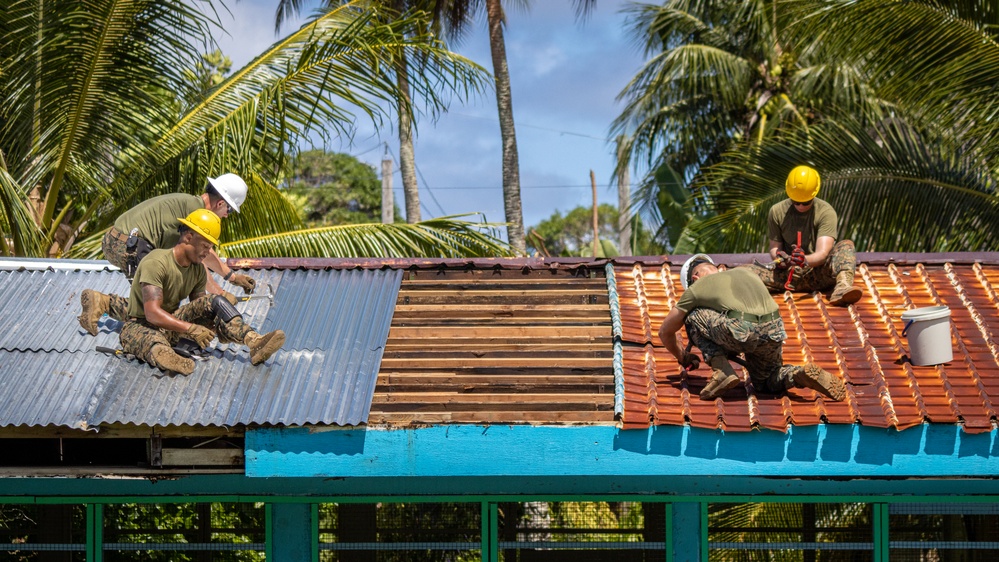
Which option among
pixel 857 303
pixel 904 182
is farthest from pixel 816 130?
pixel 857 303

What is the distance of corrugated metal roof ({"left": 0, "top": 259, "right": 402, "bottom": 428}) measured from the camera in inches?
265

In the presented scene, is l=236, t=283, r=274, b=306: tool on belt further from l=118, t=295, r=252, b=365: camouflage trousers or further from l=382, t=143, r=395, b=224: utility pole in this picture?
l=382, t=143, r=395, b=224: utility pole

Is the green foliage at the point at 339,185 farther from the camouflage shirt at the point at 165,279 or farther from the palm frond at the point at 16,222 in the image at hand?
the camouflage shirt at the point at 165,279

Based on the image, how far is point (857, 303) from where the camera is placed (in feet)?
26.9

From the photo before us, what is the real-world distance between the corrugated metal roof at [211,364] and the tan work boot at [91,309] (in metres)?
0.10

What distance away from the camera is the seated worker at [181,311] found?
7148 mm

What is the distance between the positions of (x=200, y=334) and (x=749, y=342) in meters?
3.77

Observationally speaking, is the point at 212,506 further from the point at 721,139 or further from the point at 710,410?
the point at 721,139

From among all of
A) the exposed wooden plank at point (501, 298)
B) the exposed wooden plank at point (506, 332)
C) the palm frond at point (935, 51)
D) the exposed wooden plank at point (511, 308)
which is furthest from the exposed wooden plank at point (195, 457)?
the palm frond at point (935, 51)

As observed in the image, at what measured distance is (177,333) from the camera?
7465mm

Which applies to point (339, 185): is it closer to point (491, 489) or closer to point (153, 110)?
point (153, 110)

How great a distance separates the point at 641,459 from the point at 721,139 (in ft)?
56.4

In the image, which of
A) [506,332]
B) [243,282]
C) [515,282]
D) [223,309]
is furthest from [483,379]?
[243,282]

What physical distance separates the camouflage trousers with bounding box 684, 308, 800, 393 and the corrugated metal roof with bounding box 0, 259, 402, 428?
2232 millimetres
